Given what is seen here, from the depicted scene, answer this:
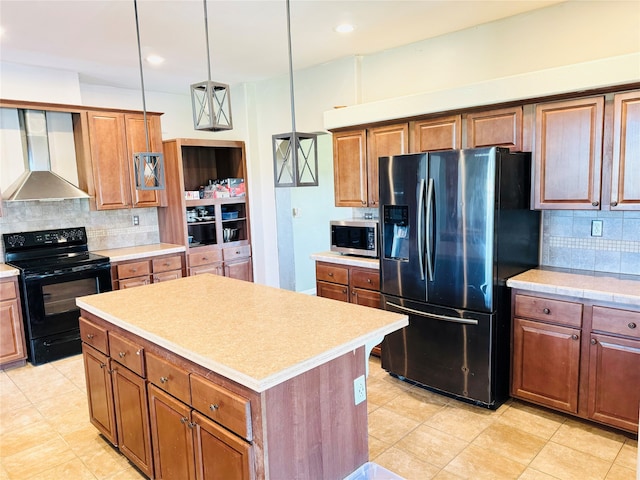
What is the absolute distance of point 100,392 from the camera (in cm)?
257

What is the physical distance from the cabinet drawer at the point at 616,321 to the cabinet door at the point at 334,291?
1.94m

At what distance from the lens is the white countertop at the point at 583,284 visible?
2494 millimetres

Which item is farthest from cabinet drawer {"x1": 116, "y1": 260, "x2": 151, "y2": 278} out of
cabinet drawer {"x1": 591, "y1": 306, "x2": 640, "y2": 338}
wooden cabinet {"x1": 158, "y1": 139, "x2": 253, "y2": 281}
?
cabinet drawer {"x1": 591, "y1": 306, "x2": 640, "y2": 338}

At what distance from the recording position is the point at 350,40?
3.86 metres

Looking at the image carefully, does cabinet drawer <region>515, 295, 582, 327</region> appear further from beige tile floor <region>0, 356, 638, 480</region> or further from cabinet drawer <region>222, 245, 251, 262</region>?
cabinet drawer <region>222, 245, 251, 262</region>

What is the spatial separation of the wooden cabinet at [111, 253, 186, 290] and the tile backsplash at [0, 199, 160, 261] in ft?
2.01

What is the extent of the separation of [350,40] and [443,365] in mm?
2767

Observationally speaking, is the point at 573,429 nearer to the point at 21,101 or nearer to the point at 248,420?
the point at 248,420

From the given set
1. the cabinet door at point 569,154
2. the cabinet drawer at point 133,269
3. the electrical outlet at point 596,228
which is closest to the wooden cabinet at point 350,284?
the cabinet door at point 569,154

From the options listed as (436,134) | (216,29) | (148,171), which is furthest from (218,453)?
(216,29)

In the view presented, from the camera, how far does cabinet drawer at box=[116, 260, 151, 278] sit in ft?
14.5

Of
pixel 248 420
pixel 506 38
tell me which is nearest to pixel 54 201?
pixel 248 420

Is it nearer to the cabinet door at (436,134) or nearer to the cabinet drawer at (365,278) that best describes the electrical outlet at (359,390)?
the cabinet drawer at (365,278)

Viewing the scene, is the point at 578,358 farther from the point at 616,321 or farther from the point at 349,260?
the point at 349,260
